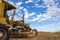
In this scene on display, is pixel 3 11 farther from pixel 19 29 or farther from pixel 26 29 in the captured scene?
pixel 26 29

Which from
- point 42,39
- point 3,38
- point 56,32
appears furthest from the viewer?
point 56,32

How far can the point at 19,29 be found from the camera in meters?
13.5

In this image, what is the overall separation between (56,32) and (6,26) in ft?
13.2

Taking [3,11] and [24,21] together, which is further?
[24,21]

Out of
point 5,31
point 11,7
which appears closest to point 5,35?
point 5,31

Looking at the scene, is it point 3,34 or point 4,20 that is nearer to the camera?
point 3,34

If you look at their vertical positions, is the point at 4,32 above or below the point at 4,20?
below

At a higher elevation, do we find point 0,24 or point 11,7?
point 11,7

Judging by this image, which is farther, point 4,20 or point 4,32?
point 4,20

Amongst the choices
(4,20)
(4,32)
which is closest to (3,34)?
(4,32)

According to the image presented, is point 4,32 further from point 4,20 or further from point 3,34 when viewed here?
point 4,20

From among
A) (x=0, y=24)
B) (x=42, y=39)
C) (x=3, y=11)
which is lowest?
(x=42, y=39)

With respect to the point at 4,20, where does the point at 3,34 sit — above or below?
below

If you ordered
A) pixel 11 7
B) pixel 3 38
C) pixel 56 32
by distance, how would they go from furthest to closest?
pixel 56 32 < pixel 11 7 < pixel 3 38
